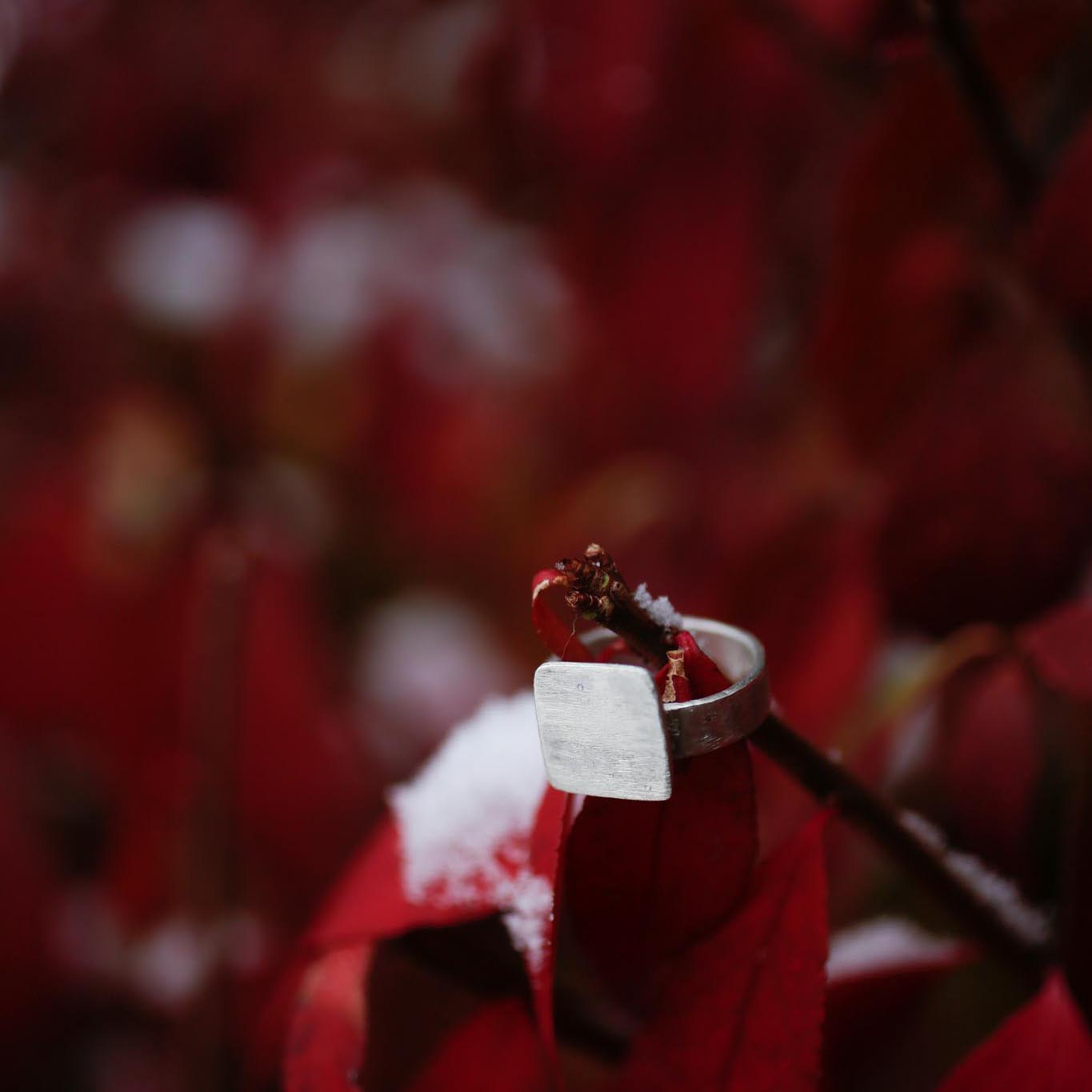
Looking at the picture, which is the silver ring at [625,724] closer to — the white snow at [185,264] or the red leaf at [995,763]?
the red leaf at [995,763]

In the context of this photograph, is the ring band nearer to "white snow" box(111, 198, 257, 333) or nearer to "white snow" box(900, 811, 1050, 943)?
"white snow" box(900, 811, 1050, 943)

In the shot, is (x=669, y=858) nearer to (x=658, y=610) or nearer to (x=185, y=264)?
(x=658, y=610)

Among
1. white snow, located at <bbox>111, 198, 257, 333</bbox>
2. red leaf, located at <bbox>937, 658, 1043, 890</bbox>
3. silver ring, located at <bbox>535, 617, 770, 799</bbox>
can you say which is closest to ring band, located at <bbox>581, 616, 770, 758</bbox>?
silver ring, located at <bbox>535, 617, 770, 799</bbox>

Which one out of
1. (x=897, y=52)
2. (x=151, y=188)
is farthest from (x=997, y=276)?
(x=151, y=188)

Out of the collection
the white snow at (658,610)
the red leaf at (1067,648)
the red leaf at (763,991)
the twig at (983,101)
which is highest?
the twig at (983,101)

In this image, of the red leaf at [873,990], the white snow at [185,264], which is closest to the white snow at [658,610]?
the red leaf at [873,990]

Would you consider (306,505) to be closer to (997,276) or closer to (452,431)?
(452,431)
